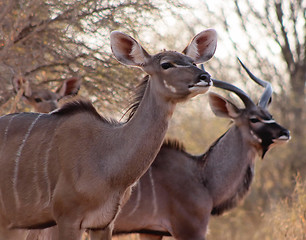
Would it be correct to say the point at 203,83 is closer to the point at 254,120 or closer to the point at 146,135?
the point at 146,135

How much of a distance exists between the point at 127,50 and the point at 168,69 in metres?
0.32

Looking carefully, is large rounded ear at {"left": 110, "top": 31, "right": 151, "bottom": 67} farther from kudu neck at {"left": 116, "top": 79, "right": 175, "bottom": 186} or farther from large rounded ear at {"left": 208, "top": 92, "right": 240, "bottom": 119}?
large rounded ear at {"left": 208, "top": 92, "right": 240, "bottom": 119}

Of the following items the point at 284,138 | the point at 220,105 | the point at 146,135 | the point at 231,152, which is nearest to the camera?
the point at 146,135

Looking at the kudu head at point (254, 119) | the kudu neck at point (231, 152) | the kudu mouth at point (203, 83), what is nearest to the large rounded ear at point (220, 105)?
the kudu head at point (254, 119)

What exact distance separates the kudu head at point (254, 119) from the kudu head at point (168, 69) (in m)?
1.71

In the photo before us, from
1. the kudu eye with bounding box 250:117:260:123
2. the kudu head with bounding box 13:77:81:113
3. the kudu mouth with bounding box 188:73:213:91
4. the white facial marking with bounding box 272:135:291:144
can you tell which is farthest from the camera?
the kudu head with bounding box 13:77:81:113

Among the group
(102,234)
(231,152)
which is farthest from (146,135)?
(231,152)

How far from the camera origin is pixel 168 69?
3.61 metres

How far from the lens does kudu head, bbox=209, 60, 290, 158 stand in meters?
5.44

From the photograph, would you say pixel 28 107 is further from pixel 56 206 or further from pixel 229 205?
pixel 56 206

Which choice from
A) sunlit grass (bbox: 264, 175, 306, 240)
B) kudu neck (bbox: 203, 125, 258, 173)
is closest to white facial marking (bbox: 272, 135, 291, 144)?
kudu neck (bbox: 203, 125, 258, 173)

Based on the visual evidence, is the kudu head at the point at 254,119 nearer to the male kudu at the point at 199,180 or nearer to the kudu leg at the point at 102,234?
the male kudu at the point at 199,180

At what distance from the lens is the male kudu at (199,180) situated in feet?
16.4

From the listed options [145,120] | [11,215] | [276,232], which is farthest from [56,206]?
[276,232]
